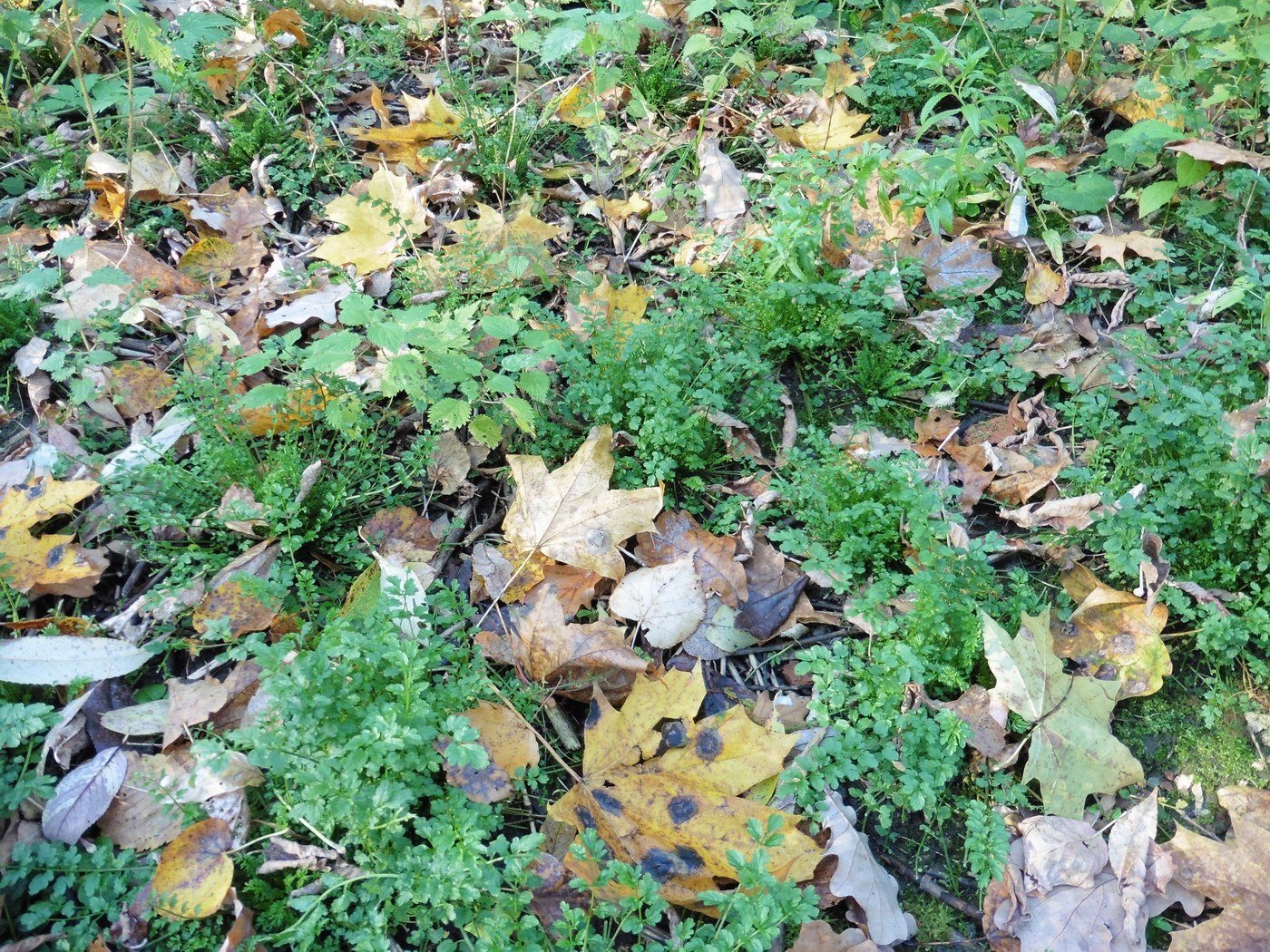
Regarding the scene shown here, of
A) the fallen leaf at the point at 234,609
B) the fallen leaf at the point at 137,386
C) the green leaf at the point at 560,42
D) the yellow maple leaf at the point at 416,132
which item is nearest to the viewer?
the fallen leaf at the point at 234,609

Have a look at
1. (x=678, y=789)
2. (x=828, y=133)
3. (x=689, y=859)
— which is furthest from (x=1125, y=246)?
(x=689, y=859)

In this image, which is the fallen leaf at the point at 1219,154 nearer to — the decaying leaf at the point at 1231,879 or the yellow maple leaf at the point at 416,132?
the decaying leaf at the point at 1231,879

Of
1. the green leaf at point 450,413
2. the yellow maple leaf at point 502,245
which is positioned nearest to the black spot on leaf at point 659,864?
the green leaf at point 450,413

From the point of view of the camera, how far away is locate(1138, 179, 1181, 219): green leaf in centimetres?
321

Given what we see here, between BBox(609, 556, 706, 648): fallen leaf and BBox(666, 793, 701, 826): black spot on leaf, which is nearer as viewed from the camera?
BBox(666, 793, 701, 826): black spot on leaf

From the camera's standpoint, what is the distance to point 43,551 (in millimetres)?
2377

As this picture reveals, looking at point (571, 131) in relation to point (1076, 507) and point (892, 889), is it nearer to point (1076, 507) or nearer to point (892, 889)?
point (1076, 507)

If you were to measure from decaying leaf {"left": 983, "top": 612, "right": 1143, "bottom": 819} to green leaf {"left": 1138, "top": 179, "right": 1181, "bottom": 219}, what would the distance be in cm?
178

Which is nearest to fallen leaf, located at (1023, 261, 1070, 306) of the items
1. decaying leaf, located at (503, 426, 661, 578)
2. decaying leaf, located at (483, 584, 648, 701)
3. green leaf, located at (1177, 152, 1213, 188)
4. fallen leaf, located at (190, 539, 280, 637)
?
green leaf, located at (1177, 152, 1213, 188)

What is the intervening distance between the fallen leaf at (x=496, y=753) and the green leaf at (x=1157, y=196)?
276 centimetres

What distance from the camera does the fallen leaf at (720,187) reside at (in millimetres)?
3457

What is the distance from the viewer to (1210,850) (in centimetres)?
200

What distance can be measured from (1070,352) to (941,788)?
1.58m

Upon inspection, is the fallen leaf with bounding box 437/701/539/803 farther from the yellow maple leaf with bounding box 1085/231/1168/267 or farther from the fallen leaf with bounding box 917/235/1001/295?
the yellow maple leaf with bounding box 1085/231/1168/267
